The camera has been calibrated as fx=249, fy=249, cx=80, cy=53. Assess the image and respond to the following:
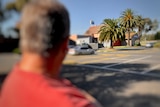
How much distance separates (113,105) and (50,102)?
4434 mm

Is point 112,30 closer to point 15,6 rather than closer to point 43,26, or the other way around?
point 15,6

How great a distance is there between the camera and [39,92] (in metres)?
0.74

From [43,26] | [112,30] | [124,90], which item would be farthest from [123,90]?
[112,30]

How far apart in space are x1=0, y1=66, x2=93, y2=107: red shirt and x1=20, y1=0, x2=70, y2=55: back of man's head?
0.29 ft

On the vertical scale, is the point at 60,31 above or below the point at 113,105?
above

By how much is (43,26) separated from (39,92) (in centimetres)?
20

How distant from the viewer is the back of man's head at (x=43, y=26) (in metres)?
0.78

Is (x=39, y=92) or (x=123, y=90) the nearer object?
(x=39, y=92)

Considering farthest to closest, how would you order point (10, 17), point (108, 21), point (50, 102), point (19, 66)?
point (108, 21)
point (10, 17)
point (19, 66)
point (50, 102)

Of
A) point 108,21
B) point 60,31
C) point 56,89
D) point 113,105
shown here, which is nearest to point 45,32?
point 60,31

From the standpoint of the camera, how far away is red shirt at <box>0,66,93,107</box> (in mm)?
736

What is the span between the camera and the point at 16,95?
804mm

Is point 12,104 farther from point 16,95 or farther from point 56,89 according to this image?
point 56,89

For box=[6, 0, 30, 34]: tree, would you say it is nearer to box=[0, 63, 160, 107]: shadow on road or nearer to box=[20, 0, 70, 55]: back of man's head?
box=[20, 0, 70, 55]: back of man's head
